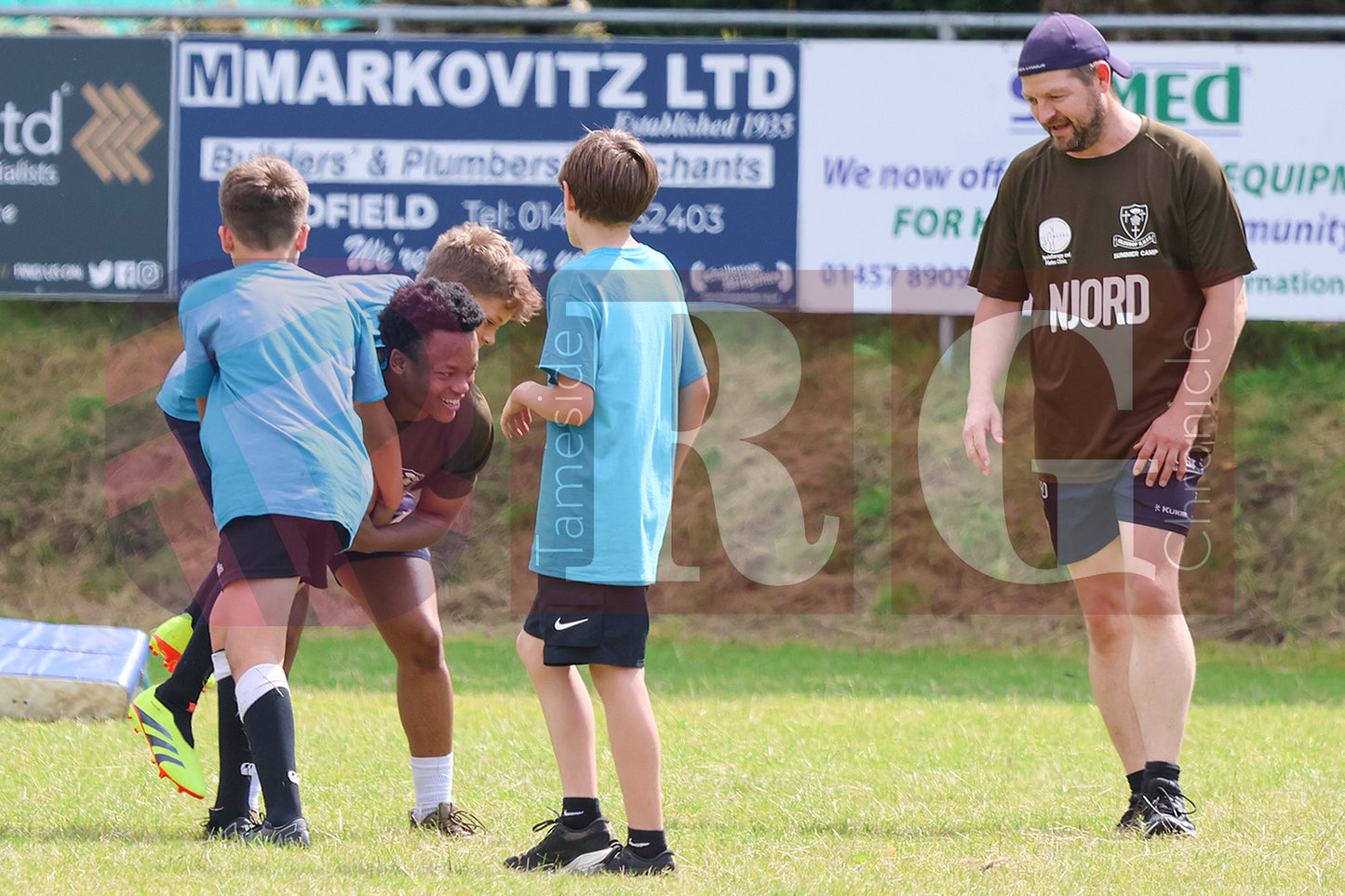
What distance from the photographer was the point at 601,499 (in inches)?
138

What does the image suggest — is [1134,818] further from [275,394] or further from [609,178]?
[275,394]

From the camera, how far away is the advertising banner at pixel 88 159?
27.9 feet

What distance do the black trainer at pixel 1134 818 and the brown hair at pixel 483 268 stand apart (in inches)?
87.5

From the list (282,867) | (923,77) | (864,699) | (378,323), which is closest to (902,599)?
(864,699)

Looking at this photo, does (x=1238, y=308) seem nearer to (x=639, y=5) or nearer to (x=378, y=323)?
(x=378, y=323)

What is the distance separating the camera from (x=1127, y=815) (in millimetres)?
3938

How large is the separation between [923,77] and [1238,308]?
484 centimetres

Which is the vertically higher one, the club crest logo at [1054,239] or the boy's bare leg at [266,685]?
the club crest logo at [1054,239]

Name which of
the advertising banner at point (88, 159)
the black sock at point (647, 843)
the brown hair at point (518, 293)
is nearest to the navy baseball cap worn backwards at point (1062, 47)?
the brown hair at point (518, 293)

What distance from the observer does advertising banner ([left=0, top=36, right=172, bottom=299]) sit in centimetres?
849

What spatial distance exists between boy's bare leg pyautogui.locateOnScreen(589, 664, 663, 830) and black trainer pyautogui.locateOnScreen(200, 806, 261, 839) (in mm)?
1053

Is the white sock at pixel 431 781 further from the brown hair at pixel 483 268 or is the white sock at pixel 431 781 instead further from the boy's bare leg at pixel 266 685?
the brown hair at pixel 483 268

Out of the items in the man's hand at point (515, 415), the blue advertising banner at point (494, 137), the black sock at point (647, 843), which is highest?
the blue advertising banner at point (494, 137)

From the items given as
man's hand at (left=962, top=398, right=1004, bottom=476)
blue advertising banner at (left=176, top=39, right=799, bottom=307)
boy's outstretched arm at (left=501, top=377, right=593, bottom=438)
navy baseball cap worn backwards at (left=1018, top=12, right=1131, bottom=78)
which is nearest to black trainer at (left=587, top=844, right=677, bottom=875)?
boy's outstretched arm at (left=501, top=377, right=593, bottom=438)
